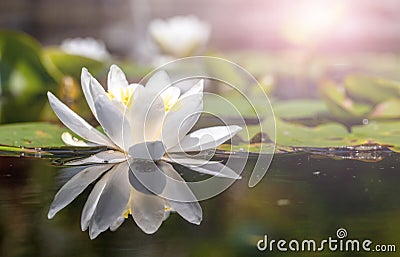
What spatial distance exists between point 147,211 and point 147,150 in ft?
0.47

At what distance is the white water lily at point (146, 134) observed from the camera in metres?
0.88

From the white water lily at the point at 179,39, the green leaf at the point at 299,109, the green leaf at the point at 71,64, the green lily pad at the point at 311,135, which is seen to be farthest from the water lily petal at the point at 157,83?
the white water lily at the point at 179,39

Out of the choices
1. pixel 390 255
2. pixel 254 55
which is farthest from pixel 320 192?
pixel 254 55

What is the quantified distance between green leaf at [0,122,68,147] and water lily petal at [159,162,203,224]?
194 millimetres

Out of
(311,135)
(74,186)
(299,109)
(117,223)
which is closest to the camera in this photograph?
(117,223)

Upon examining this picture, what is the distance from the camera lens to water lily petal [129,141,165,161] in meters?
0.90

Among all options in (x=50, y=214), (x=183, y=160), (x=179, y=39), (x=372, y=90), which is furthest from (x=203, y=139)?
(x=179, y=39)

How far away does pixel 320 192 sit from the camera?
0.87 meters

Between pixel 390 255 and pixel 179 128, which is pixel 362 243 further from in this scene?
pixel 179 128

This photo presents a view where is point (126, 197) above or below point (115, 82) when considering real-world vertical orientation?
below

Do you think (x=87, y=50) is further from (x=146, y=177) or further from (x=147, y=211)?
(x=147, y=211)

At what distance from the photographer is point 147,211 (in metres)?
0.78

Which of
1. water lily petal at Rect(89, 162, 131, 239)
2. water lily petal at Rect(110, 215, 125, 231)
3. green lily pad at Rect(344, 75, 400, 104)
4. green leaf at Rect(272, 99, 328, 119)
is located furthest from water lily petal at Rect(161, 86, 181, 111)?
green lily pad at Rect(344, 75, 400, 104)

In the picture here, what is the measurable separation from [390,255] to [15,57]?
1.20 m
